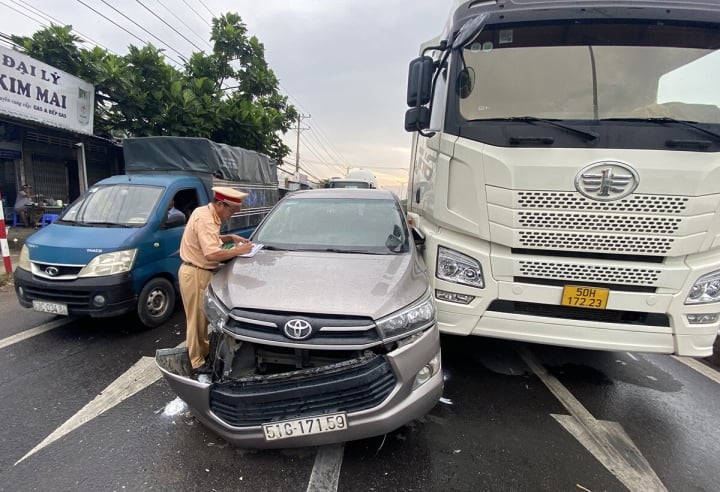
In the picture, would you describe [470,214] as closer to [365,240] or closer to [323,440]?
[365,240]

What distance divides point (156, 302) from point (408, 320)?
364 cm

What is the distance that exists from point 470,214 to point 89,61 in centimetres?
1135

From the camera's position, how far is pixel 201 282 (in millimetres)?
3008

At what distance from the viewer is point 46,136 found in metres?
10.6

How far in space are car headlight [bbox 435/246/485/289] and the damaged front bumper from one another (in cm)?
98

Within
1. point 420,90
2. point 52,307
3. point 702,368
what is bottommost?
point 702,368

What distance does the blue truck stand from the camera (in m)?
3.70

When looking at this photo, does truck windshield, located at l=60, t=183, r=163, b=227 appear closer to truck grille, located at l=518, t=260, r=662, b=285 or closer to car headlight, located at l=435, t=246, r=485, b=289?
car headlight, located at l=435, t=246, r=485, b=289

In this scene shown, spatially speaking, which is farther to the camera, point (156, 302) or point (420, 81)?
point (156, 302)

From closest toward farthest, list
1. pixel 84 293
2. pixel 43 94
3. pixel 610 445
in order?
pixel 610 445
pixel 84 293
pixel 43 94

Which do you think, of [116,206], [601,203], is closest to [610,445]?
[601,203]

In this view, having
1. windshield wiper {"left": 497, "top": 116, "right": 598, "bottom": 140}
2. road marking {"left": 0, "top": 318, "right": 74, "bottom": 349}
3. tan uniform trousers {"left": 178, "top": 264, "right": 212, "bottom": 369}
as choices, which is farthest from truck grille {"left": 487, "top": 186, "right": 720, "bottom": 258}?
road marking {"left": 0, "top": 318, "right": 74, "bottom": 349}

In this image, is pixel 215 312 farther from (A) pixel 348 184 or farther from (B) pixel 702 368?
(A) pixel 348 184

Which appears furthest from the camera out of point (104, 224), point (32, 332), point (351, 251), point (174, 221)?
point (174, 221)
